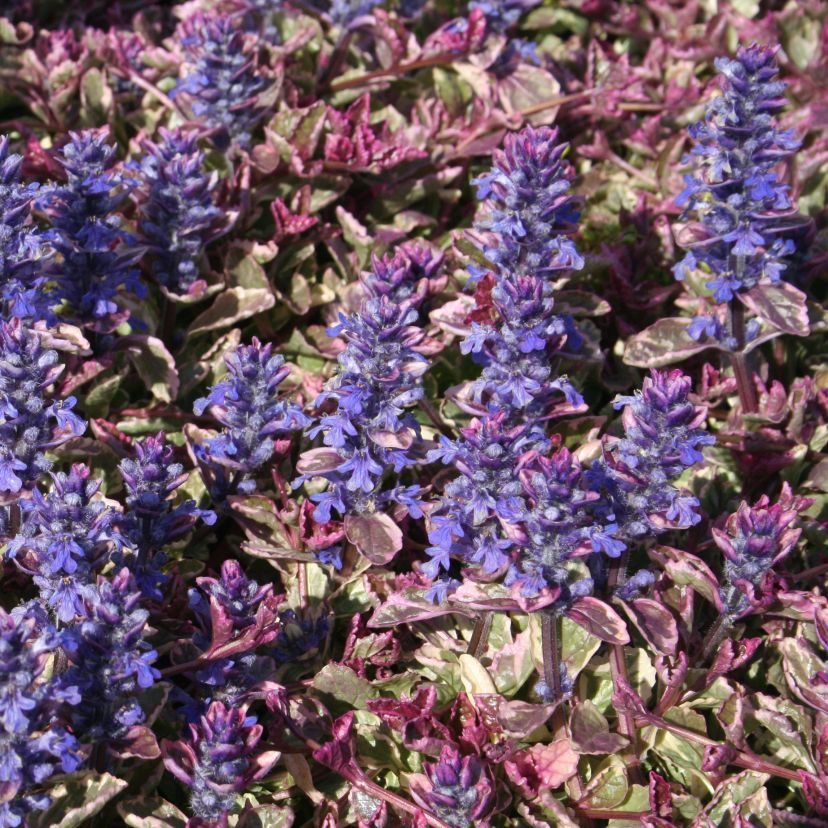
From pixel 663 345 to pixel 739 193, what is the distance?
588 millimetres

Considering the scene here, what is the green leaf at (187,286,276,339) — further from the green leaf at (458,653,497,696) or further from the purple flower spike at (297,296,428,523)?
the green leaf at (458,653,497,696)

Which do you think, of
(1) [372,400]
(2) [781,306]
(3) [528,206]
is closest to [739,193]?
(2) [781,306]

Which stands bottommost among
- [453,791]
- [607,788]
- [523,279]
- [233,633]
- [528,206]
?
[607,788]

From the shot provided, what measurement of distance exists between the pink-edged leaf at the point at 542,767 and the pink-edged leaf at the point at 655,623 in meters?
0.38

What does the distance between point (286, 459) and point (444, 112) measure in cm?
204

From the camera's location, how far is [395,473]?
3684mm

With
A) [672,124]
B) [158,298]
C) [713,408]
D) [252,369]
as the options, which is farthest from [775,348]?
[158,298]

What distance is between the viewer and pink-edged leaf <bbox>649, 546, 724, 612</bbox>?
10.2 feet

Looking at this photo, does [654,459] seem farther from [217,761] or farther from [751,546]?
[217,761]

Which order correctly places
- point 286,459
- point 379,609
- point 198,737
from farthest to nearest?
point 286,459 < point 379,609 < point 198,737

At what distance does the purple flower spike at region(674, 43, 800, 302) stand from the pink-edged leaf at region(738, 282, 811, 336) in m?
0.04

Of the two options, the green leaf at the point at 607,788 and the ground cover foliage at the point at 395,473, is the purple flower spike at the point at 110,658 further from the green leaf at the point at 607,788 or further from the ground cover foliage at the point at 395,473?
the green leaf at the point at 607,788

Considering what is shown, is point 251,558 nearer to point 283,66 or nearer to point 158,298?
point 158,298

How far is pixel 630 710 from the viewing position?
9.93ft
